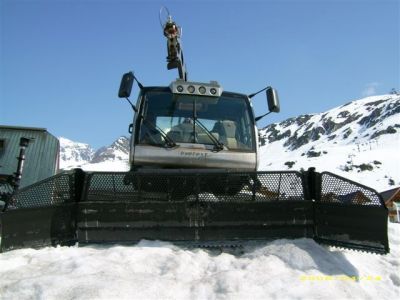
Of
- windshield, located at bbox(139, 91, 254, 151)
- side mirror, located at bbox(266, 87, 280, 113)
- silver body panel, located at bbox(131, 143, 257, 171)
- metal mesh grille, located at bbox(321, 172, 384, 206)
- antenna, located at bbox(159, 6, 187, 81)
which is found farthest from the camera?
antenna, located at bbox(159, 6, 187, 81)

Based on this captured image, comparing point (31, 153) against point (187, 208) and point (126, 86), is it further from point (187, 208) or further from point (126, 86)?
point (187, 208)

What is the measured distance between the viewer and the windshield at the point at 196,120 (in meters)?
7.08

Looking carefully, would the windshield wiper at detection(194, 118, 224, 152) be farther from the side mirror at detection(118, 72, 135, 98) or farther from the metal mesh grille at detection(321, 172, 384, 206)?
the metal mesh grille at detection(321, 172, 384, 206)

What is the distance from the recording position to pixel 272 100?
747cm

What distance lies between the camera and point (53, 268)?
14.2 ft

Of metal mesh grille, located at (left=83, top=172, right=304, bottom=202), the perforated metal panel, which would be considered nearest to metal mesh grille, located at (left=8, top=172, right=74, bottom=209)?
the perforated metal panel

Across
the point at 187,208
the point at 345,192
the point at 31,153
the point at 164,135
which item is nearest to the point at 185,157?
the point at 164,135

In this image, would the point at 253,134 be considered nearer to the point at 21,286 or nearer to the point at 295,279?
the point at 295,279

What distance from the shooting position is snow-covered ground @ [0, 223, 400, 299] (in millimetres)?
3751

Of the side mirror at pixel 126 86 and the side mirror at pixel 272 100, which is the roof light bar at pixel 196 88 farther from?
the side mirror at pixel 272 100

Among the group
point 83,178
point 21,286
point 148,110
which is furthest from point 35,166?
point 21,286

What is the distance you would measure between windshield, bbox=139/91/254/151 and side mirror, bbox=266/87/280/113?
0.41 meters

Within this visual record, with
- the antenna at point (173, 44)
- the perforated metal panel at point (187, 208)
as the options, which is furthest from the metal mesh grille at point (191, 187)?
the antenna at point (173, 44)

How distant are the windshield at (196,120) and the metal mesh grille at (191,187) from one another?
1452 millimetres
